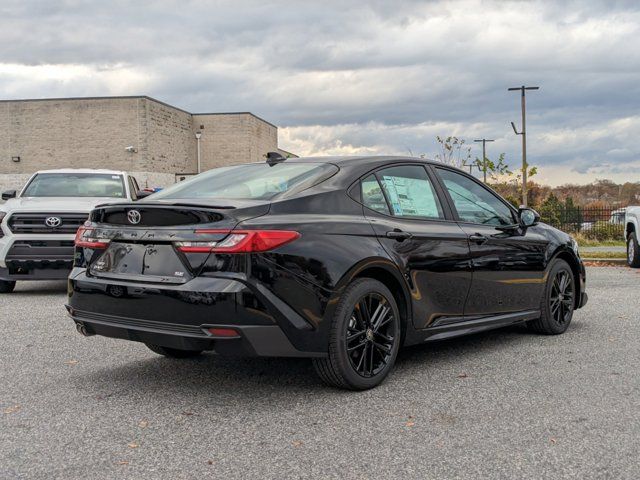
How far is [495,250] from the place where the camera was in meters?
5.95

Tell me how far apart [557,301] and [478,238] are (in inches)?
62.2

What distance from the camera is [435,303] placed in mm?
5289

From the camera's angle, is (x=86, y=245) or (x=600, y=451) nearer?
(x=600, y=451)

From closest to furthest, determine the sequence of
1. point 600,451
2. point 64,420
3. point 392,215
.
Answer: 1. point 600,451
2. point 64,420
3. point 392,215

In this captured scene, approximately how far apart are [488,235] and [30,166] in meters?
45.4

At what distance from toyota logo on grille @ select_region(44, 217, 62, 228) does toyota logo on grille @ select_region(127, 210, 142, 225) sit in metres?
5.86

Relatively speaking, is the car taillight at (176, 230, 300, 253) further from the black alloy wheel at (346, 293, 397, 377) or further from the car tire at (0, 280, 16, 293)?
the car tire at (0, 280, 16, 293)

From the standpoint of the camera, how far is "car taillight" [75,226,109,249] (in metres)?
4.69

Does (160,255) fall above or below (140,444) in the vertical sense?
above

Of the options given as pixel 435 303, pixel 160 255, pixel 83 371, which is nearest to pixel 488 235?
pixel 435 303

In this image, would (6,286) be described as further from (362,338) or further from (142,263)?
(362,338)

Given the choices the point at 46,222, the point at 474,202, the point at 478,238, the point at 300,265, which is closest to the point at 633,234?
the point at 474,202

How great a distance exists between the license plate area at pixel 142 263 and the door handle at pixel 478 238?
2.47m

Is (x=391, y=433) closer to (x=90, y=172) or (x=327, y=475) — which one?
(x=327, y=475)
